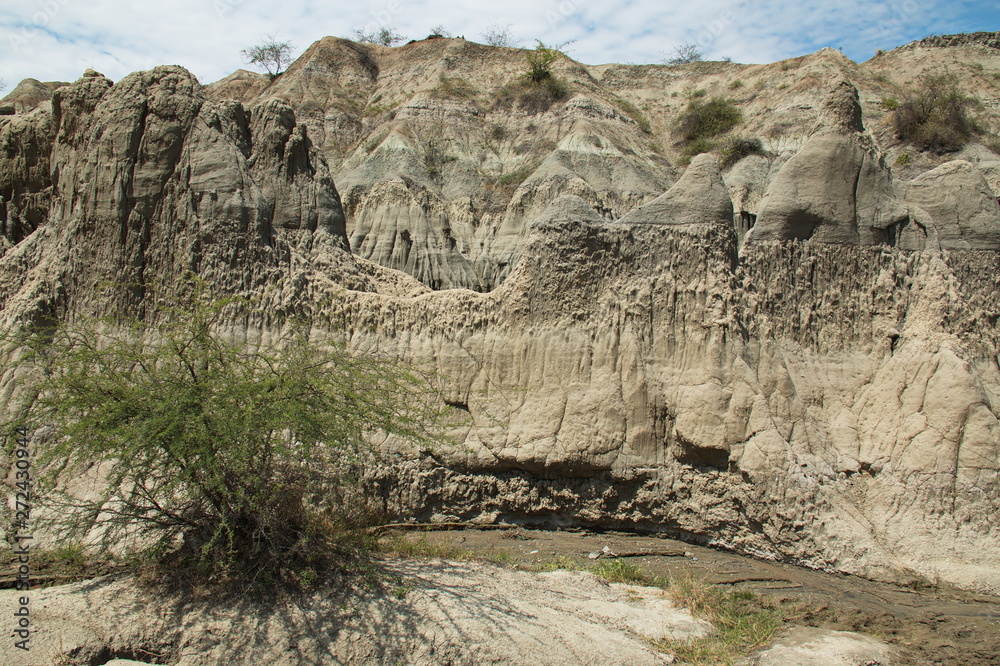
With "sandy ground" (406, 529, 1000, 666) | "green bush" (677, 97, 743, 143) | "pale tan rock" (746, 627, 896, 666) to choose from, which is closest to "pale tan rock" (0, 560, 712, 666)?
"pale tan rock" (746, 627, 896, 666)

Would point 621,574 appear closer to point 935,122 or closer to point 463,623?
point 463,623

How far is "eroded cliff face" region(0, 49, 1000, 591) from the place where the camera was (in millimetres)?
9969

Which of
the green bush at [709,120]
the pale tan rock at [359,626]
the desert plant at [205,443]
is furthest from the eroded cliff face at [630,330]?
the green bush at [709,120]

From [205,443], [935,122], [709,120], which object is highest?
[709,120]

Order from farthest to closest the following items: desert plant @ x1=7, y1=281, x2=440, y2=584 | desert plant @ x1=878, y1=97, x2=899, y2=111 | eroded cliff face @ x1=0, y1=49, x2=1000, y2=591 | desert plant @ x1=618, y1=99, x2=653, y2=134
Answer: desert plant @ x1=618, y1=99, x2=653, y2=134 → desert plant @ x1=878, y1=97, x2=899, y2=111 → eroded cliff face @ x1=0, y1=49, x2=1000, y2=591 → desert plant @ x1=7, y1=281, x2=440, y2=584

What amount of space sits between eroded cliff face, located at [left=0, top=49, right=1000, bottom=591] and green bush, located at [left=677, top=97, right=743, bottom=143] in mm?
17322

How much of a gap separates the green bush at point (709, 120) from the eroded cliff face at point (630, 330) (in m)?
17.3

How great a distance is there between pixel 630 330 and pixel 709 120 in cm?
2114

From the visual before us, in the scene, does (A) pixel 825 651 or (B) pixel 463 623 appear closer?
(A) pixel 825 651

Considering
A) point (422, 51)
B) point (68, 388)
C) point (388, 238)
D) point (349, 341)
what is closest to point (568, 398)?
point (349, 341)

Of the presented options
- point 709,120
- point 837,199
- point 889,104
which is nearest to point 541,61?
point 709,120

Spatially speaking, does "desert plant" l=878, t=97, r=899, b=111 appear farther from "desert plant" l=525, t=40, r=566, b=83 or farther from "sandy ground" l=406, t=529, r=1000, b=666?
"sandy ground" l=406, t=529, r=1000, b=666

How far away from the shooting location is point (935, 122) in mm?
23625

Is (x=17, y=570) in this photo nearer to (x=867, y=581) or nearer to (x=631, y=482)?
(x=631, y=482)
